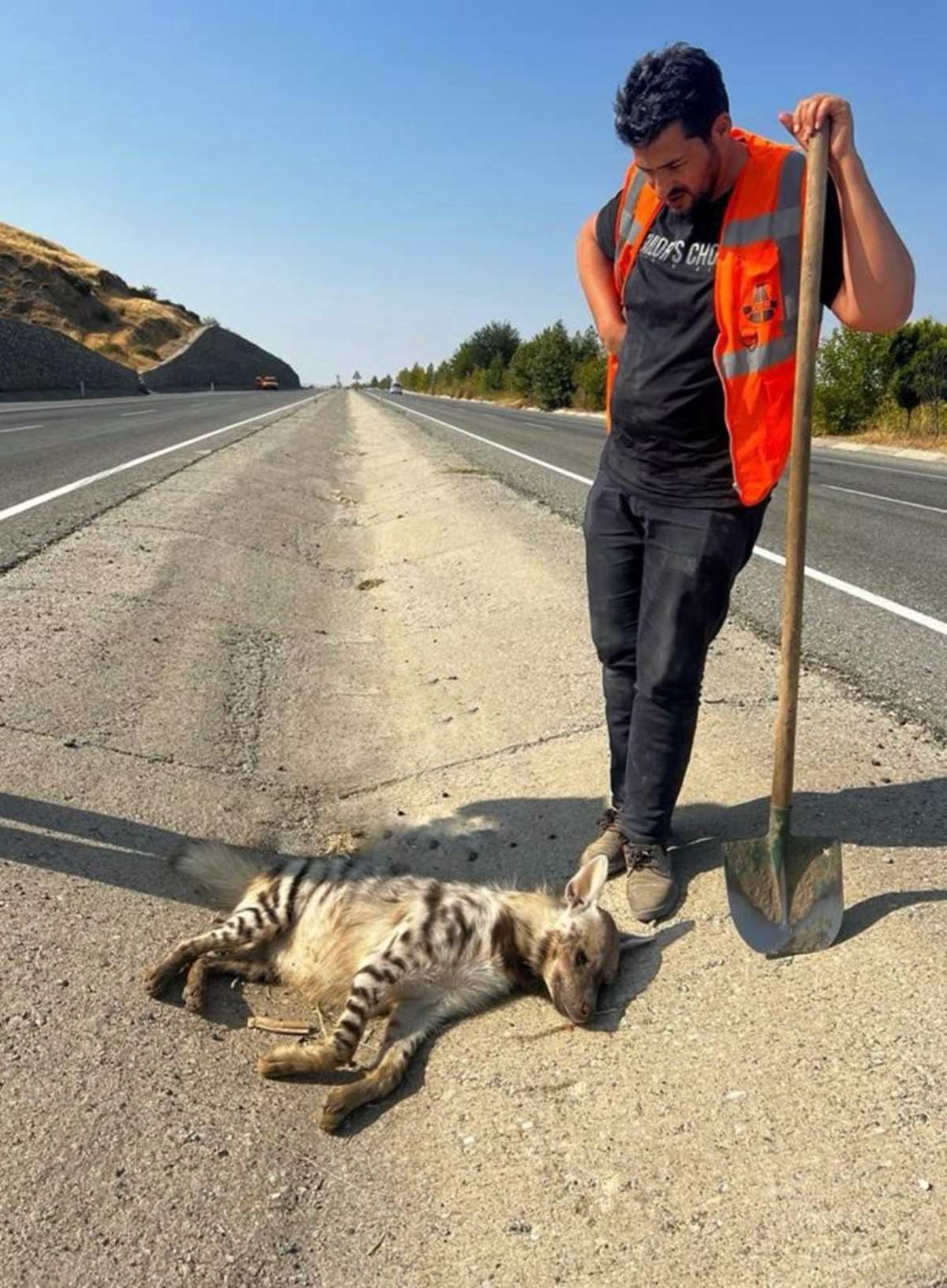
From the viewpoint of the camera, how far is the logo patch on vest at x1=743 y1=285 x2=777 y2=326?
3.27m

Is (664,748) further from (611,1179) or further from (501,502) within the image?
(501,502)

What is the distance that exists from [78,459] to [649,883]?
14.2 metres

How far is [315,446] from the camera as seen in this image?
22.5 m

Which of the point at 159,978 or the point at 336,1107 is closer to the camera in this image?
the point at 336,1107

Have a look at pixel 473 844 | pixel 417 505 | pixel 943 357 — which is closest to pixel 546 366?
pixel 943 357

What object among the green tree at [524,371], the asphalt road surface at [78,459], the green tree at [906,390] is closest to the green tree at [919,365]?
the green tree at [906,390]

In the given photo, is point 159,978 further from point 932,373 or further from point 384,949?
point 932,373

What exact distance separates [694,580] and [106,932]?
256 centimetres

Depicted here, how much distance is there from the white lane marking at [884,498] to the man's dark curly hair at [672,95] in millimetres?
12048

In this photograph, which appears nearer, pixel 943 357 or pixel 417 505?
pixel 417 505

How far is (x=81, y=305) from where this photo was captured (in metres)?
80.5

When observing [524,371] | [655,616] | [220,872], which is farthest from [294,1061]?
[524,371]

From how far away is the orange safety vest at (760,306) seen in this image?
10.6 ft

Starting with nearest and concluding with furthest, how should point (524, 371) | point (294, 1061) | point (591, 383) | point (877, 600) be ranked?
1. point (294, 1061)
2. point (877, 600)
3. point (591, 383)
4. point (524, 371)
